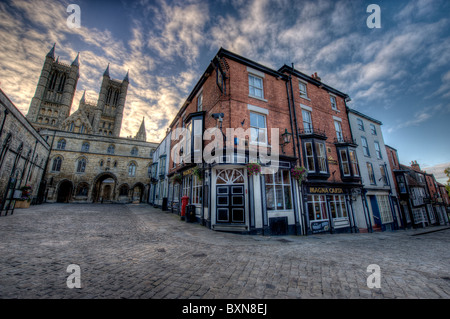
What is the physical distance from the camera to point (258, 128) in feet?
36.5

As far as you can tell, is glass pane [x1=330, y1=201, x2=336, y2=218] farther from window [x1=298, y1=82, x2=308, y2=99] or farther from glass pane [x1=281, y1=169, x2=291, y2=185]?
window [x1=298, y1=82, x2=308, y2=99]

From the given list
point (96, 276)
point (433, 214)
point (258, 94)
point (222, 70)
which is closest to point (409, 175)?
point (433, 214)

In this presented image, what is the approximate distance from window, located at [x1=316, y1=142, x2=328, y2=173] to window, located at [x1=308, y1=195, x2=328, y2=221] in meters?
2.06

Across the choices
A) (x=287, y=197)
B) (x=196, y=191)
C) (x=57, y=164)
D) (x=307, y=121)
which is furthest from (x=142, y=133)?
(x=287, y=197)

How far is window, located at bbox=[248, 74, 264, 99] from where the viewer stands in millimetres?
11859

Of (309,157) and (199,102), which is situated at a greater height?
(199,102)

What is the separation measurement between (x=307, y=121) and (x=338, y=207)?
712 cm

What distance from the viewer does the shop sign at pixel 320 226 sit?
11.0 metres

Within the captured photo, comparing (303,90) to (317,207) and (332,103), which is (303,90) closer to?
(332,103)

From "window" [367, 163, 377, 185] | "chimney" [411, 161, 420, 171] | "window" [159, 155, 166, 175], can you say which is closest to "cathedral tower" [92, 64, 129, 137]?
"window" [159, 155, 166, 175]

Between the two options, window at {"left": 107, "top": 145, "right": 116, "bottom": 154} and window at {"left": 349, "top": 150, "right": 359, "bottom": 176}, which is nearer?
window at {"left": 349, "top": 150, "right": 359, "bottom": 176}

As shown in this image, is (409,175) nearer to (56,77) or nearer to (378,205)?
(378,205)

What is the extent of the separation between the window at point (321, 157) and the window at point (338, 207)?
8.18 ft

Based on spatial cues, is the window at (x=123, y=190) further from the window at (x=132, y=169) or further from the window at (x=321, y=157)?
the window at (x=321, y=157)
